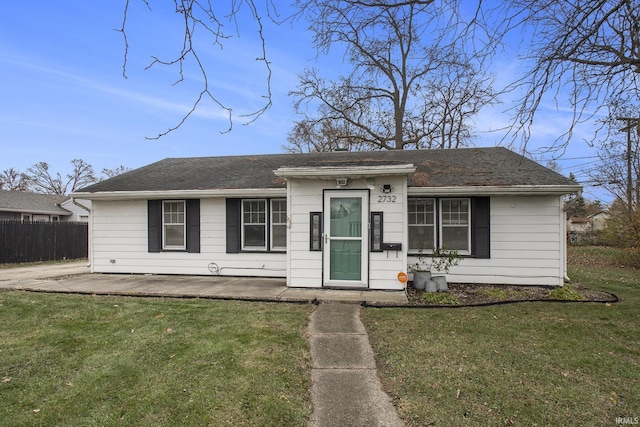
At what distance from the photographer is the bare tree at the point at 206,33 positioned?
238 cm

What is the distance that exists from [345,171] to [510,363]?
4.35 m

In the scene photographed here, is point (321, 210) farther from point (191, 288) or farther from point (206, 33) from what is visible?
point (206, 33)

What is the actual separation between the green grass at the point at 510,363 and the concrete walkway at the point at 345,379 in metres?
0.13

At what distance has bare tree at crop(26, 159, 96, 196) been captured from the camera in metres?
38.5

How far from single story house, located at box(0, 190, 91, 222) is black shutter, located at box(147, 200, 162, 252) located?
14.3 meters

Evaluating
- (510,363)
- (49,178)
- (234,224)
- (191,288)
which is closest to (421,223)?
(234,224)

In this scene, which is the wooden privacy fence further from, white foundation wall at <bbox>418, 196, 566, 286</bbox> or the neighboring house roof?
white foundation wall at <bbox>418, 196, 566, 286</bbox>

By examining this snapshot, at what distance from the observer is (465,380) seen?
11.3 ft

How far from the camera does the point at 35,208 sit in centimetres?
2338

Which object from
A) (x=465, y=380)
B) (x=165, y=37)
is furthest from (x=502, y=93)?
(x=165, y=37)

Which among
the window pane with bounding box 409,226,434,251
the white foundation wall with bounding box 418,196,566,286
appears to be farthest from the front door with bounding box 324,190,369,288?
the white foundation wall with bounding box 418,196,566,286

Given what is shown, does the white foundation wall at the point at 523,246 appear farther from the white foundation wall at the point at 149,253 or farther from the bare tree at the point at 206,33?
the bare tree at the point at 206,33

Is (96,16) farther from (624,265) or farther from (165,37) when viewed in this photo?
(624,265)

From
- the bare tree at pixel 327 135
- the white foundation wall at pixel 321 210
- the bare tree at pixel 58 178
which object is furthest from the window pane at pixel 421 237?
the bare tree at pixel 58 178
